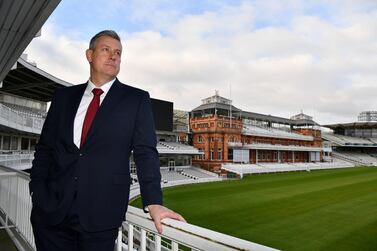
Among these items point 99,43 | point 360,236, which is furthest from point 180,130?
point 99,43

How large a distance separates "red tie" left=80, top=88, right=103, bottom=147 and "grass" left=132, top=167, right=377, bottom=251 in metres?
11.3

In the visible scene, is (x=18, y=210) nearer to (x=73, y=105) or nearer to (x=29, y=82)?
(x=73, y=105)

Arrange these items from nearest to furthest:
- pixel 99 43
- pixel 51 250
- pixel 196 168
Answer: pixel 51 250
pixel 99 43
pixel 196 168

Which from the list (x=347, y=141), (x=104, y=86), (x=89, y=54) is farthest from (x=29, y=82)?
(x=347, y=141)

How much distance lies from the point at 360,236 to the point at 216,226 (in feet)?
19.8

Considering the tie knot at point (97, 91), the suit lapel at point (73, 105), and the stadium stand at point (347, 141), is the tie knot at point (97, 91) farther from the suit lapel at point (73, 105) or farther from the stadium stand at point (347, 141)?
the stadium stand at point (347, 141)

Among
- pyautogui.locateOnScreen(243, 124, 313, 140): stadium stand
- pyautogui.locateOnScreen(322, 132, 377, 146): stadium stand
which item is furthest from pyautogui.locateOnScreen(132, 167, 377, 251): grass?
pyautogui.locateOnScreen(322, 132, 377, 146): stadium stand

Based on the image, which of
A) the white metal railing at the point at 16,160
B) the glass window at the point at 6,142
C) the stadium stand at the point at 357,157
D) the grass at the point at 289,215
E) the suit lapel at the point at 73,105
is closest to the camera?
the suit lapel at the point at 73,105

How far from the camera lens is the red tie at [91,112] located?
1882mm

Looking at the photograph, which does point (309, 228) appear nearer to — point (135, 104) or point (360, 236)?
point (360, 236)

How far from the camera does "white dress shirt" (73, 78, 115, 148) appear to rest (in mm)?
1920

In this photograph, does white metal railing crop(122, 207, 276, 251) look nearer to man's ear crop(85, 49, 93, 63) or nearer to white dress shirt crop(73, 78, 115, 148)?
white dress shirt crop(73, 78, 115, 148)

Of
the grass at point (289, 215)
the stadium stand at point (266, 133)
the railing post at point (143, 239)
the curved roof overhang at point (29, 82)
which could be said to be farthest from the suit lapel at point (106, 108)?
the stadium stand at point (266, 133)

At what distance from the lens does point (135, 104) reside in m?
1.94
